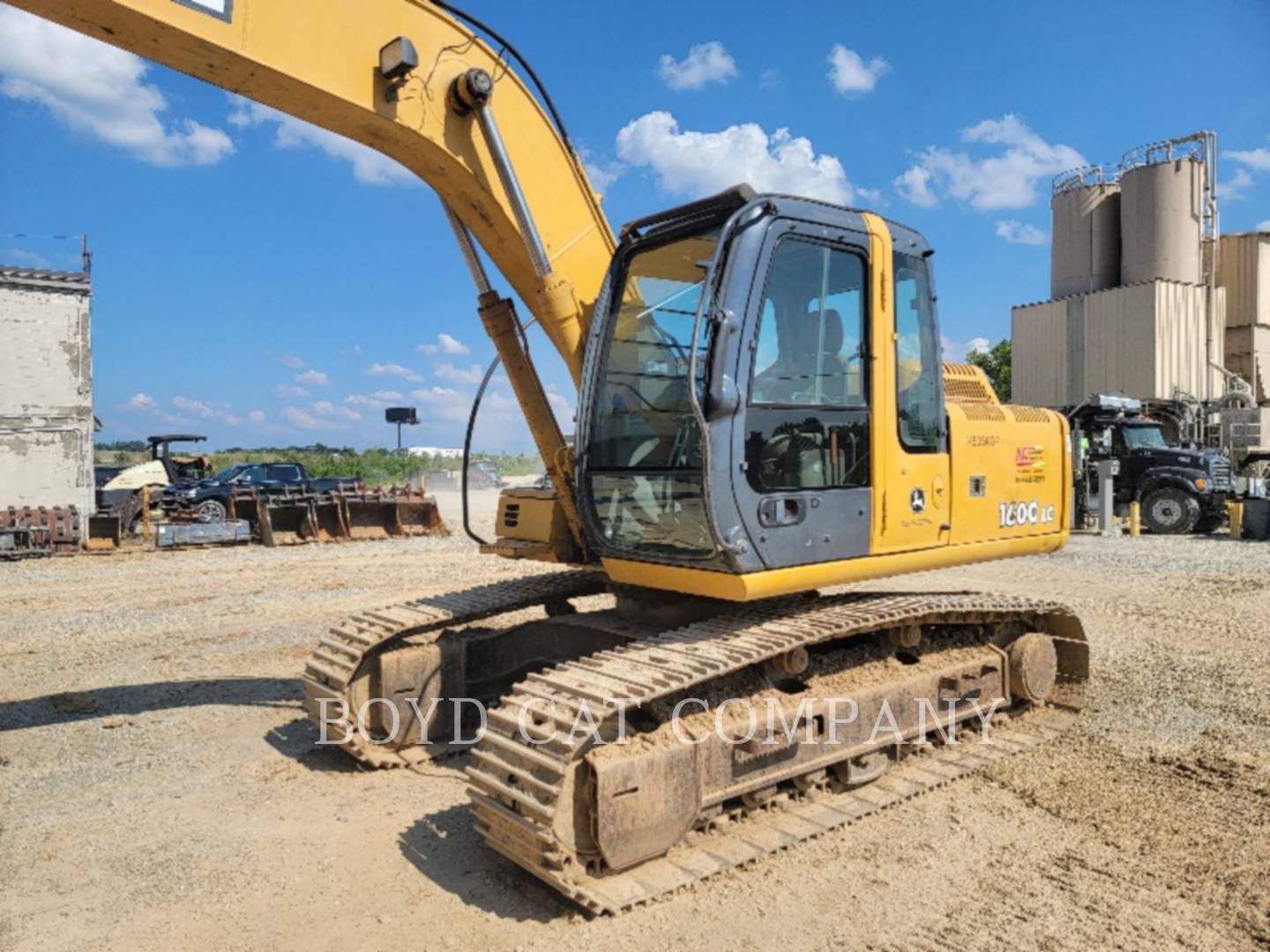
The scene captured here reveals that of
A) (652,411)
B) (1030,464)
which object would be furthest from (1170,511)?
(652,411)

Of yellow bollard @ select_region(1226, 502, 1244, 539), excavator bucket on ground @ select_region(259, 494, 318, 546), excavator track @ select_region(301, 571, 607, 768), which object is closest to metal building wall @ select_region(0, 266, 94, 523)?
excavator bucket on ground @ select_region(259, 494, 318, 546)

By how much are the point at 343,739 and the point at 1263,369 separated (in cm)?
3548

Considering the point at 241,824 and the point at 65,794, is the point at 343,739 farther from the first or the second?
the point at 65,794

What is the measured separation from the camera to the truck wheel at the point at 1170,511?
17938 millimetres

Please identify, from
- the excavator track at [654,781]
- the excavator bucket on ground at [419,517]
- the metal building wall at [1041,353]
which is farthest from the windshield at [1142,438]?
the excavator track at [654,781]

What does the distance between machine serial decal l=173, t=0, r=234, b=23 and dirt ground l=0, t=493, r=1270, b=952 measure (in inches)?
147

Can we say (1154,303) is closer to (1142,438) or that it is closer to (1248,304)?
(1248,304)

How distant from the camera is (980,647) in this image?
18.9 feet

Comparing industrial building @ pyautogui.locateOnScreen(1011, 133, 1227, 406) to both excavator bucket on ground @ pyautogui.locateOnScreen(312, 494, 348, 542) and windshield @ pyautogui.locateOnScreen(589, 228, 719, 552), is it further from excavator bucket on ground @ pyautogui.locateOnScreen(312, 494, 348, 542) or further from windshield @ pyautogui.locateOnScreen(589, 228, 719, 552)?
windshield @ pyautogui.locateOnScreen(589, 228, 719, 552)

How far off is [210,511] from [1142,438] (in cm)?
2002

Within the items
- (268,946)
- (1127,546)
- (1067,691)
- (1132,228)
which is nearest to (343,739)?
(268,946)

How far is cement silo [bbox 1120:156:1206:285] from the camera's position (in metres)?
30.3

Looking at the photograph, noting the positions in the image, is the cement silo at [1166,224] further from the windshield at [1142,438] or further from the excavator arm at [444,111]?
the excavator arm at [444,111]

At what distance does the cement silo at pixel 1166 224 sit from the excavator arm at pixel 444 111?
100 ft
